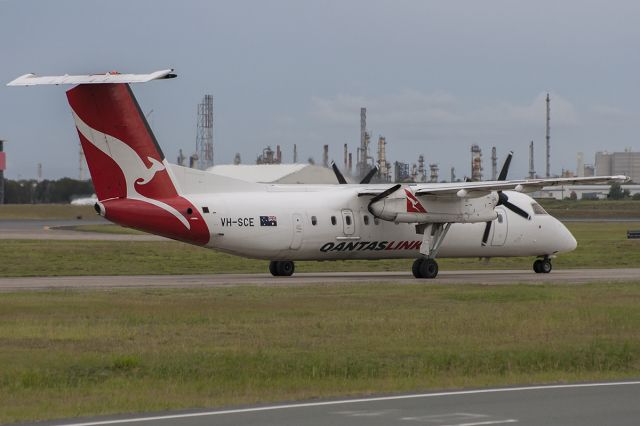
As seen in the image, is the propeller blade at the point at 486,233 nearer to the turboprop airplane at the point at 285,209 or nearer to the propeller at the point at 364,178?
the turboprop airplane at the point at 285,209

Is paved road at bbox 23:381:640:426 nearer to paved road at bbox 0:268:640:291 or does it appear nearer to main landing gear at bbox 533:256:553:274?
paved road at bbox 0:268:640:291

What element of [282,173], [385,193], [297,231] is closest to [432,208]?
[385,193]

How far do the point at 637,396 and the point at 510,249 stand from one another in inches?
1177

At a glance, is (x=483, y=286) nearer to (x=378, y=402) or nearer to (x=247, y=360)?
(x=247, y=360)

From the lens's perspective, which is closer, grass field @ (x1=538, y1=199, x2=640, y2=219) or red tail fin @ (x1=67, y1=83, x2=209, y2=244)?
red tail fin @ (x1=67, y1=83, x2=209, y2=244)

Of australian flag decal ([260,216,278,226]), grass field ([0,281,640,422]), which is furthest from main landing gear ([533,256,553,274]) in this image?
grass field ([0,281,640,422])

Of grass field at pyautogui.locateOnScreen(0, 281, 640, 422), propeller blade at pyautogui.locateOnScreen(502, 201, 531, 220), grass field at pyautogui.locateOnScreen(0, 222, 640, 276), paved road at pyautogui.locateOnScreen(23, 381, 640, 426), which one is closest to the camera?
paved road at pyautogui.locateOnScreen(23, 381, 640, 426)

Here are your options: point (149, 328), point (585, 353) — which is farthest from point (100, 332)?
point (585, 353)

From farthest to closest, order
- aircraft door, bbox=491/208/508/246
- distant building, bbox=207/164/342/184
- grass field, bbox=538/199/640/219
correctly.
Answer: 1. grass field, bbox=538/199/640/219
2. distant building, bbox=207/164/342/184
3. aircraft door, bbox=491/208/508/246

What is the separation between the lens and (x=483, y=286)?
3594 cm

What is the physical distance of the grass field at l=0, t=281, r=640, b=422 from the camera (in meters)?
16.8

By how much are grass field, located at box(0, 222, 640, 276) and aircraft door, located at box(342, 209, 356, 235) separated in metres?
7.86

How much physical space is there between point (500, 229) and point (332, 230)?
780 centimetres

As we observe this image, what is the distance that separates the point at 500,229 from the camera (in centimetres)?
4434
